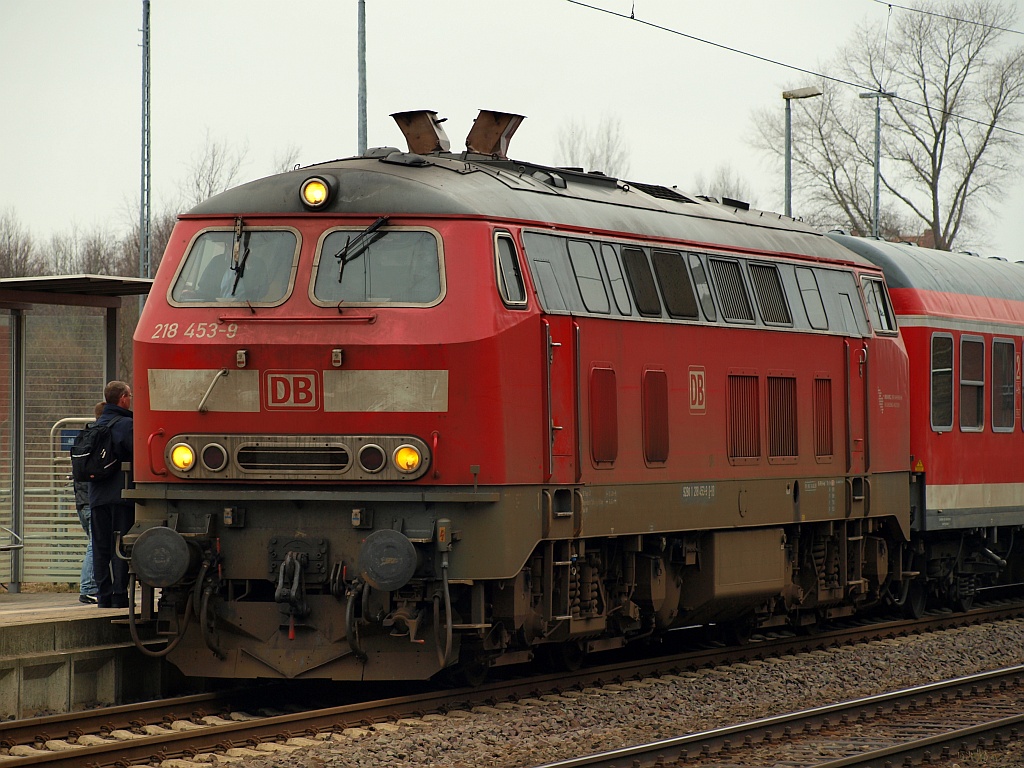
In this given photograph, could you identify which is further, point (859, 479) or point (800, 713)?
point (859, 479)

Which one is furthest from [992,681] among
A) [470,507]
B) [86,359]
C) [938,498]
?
[86,359]

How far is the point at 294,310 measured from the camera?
36.3ft

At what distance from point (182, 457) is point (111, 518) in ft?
6.70

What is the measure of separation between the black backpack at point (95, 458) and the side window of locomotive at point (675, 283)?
4619mm

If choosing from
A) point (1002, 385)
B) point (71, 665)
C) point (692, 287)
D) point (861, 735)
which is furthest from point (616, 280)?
point (1002, 385)

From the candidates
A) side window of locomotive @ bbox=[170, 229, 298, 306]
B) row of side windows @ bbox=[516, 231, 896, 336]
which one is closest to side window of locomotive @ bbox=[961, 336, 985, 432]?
row of side windows @ bbox=[516, 231, 896, 336]

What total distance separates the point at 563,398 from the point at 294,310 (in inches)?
80.6

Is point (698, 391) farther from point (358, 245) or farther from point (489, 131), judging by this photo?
point (358, 245)

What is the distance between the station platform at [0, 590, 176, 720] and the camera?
1108 centimetres

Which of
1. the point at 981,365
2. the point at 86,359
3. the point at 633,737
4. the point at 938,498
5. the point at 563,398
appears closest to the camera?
the point at 633,737

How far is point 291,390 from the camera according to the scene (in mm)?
10953

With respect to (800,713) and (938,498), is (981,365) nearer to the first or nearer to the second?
(938,498)

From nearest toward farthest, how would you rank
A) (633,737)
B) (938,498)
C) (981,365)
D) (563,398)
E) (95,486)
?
(633,737)
(563,398)
(95,486)
(938,498)
(981,365)

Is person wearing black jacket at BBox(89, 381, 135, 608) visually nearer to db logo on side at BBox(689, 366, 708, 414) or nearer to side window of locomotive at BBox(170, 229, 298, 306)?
side window of locomotive at BBox(170, 229, 298, 306)
